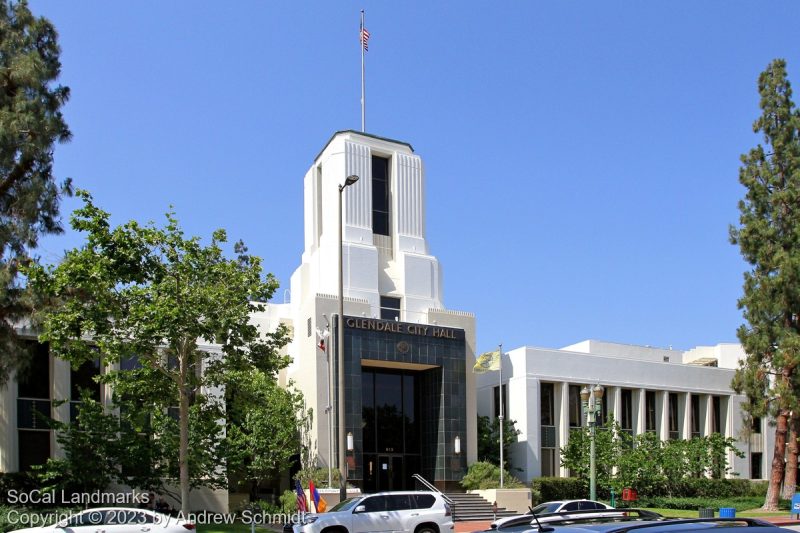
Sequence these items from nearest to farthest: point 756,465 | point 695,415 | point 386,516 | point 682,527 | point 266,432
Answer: point 682,527 → point 386,516 → point 266,432 → point 695,415 → point 756,465

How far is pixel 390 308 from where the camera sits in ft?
A: 145

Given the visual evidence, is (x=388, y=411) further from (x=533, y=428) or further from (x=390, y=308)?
(x=533, y=428)

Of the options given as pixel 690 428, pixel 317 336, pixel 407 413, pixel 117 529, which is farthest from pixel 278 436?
pixel 690 428

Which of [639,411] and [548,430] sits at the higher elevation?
[639,411]

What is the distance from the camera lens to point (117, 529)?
825 inches

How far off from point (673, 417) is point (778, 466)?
325 inches

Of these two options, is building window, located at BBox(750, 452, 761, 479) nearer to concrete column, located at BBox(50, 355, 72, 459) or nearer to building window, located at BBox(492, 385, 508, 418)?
building window, located at BBox(492, 385, 508, 418)

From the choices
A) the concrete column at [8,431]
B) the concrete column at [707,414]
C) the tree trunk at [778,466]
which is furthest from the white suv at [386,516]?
the concrete column at [707,414]

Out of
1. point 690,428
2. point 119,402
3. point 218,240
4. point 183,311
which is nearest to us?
point 183,311

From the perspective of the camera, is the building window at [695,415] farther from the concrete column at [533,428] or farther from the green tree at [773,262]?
the concrete column at [533,428]

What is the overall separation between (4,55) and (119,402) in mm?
11623

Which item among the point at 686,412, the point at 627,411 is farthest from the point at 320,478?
the point at 686,412

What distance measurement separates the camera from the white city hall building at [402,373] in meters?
38.4

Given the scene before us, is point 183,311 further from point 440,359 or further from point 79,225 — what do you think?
point 440,359
